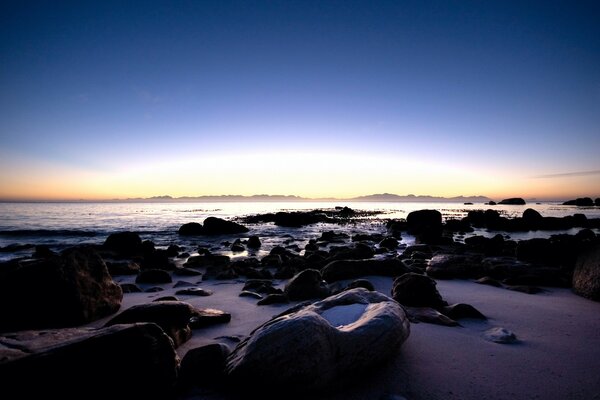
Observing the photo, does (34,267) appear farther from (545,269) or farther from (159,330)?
(545,269)

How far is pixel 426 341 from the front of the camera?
127 inches

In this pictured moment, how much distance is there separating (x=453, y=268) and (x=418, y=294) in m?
3.23

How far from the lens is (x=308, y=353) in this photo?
2211 mm

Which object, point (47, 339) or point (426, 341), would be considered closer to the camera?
point (47, 339)

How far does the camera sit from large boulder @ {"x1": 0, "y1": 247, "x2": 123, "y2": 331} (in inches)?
149

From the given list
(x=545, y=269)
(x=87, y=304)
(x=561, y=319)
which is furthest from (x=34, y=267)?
(x=545, y=269)

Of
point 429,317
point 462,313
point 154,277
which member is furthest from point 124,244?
point 462,313

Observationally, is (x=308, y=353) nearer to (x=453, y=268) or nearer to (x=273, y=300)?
(x=273, y=300)

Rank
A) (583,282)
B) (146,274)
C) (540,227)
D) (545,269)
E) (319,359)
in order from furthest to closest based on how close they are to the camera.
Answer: (540,227) → (146,274) → (545,269) → (583,282) → (319,359)

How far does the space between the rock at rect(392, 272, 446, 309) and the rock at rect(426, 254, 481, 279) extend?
2.85 metres

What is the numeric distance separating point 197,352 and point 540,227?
30.2m

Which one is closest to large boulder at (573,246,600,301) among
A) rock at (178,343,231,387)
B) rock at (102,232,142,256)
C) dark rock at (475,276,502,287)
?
dark rock at (475,276,502,287)

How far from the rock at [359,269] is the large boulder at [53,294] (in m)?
4.15

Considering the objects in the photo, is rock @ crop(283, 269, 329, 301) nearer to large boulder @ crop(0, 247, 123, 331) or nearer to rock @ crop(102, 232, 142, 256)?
large boulder @ crop(0, 247, 123, 331)
